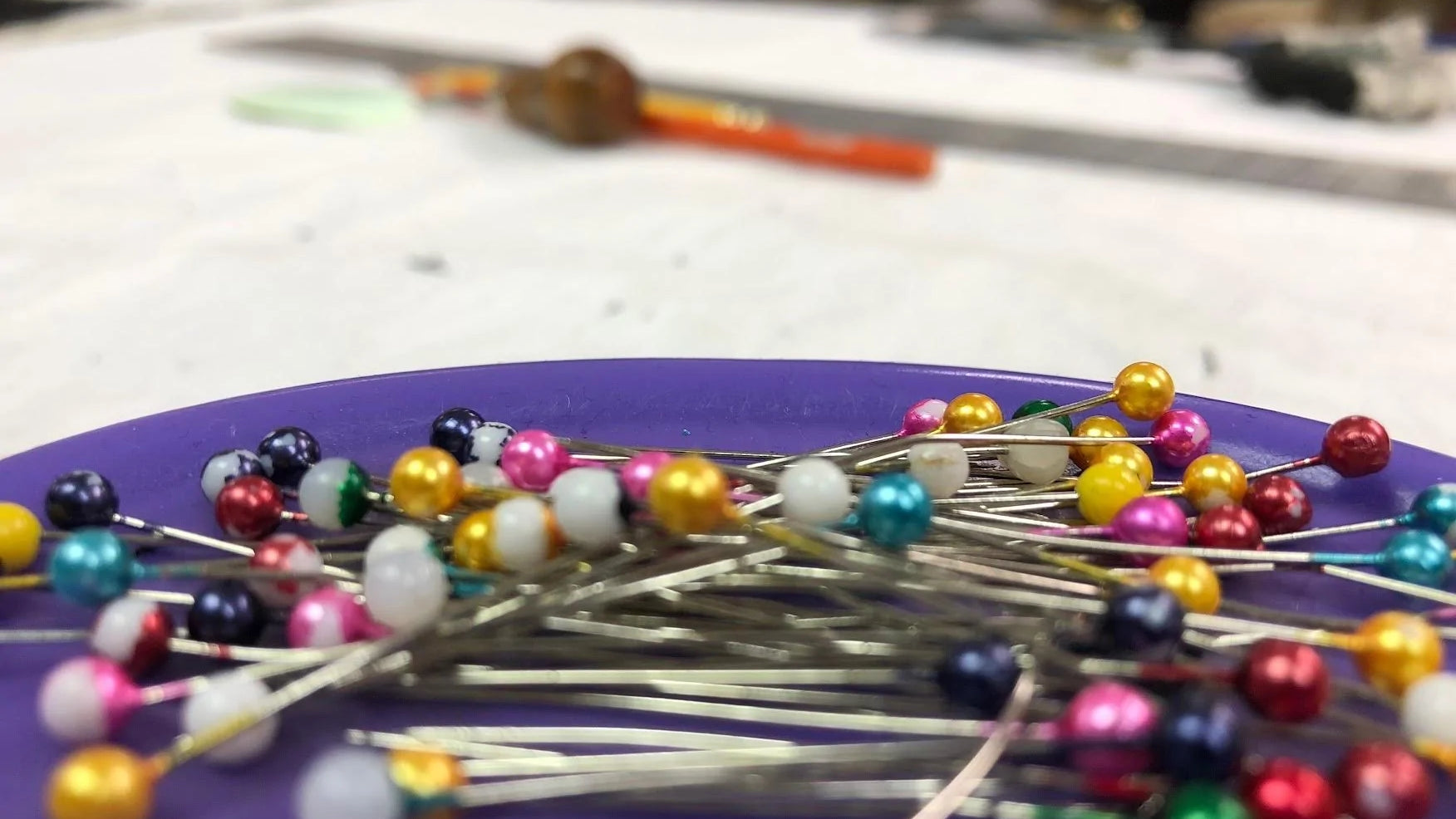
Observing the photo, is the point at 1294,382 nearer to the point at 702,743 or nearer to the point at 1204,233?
the point at 1204,233

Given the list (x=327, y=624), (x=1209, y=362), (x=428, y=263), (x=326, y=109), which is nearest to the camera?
(x=327, y=624)

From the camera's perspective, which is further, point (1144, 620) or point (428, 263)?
point (428, 263)

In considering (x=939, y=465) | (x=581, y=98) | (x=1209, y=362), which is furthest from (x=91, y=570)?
(x=581, y=98)

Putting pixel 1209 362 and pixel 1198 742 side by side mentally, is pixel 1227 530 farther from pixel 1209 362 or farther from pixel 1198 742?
pixel 1209 362

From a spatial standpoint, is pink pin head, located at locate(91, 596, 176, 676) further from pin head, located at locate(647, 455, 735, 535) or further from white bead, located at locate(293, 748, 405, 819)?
pin head, located at locate(647, 455, 735, 535)

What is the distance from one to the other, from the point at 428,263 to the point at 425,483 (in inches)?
30.8

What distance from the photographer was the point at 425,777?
20.0 inches

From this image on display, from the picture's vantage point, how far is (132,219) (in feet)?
4.91

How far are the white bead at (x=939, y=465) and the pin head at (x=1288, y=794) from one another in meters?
0.26

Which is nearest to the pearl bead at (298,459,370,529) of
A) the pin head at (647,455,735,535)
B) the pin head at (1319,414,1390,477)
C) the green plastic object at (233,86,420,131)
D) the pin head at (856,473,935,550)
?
the pin head at (647,455,735,535)

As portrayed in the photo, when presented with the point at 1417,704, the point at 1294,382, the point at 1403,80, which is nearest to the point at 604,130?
the point at 1294,382

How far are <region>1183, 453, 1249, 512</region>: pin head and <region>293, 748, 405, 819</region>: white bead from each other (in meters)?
0.52

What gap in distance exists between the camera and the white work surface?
118 cm

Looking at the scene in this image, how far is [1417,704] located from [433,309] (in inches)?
40.6
